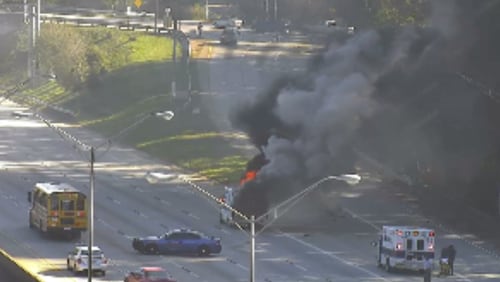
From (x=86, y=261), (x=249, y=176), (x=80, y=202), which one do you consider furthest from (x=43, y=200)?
(x=86, y=261)

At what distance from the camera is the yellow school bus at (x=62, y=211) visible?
84.2 meters

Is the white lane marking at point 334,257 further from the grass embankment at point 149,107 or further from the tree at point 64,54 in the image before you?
the tree at point 64,54

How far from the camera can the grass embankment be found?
11225cm

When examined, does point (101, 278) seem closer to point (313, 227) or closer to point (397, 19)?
point (313, 227)

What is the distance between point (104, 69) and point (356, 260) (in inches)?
3023

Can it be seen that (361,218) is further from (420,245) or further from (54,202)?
(54,202)

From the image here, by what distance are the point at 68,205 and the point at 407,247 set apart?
18.5 meters

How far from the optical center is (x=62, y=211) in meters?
84.6

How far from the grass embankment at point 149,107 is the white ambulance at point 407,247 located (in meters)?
27.7

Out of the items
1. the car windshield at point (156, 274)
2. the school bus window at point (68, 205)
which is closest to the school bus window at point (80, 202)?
the school bus window at point (68, 205)

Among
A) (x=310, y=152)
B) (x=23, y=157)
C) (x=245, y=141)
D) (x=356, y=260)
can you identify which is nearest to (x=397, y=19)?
(x=245, y=141)

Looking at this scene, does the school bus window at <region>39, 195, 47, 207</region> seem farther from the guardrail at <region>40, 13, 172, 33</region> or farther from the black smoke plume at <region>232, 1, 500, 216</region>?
the guardrail at <region>40, 13, 172, 33</region>

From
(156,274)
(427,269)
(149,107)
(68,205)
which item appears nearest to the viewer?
(156,274)

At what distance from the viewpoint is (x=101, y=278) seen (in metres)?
73.9
